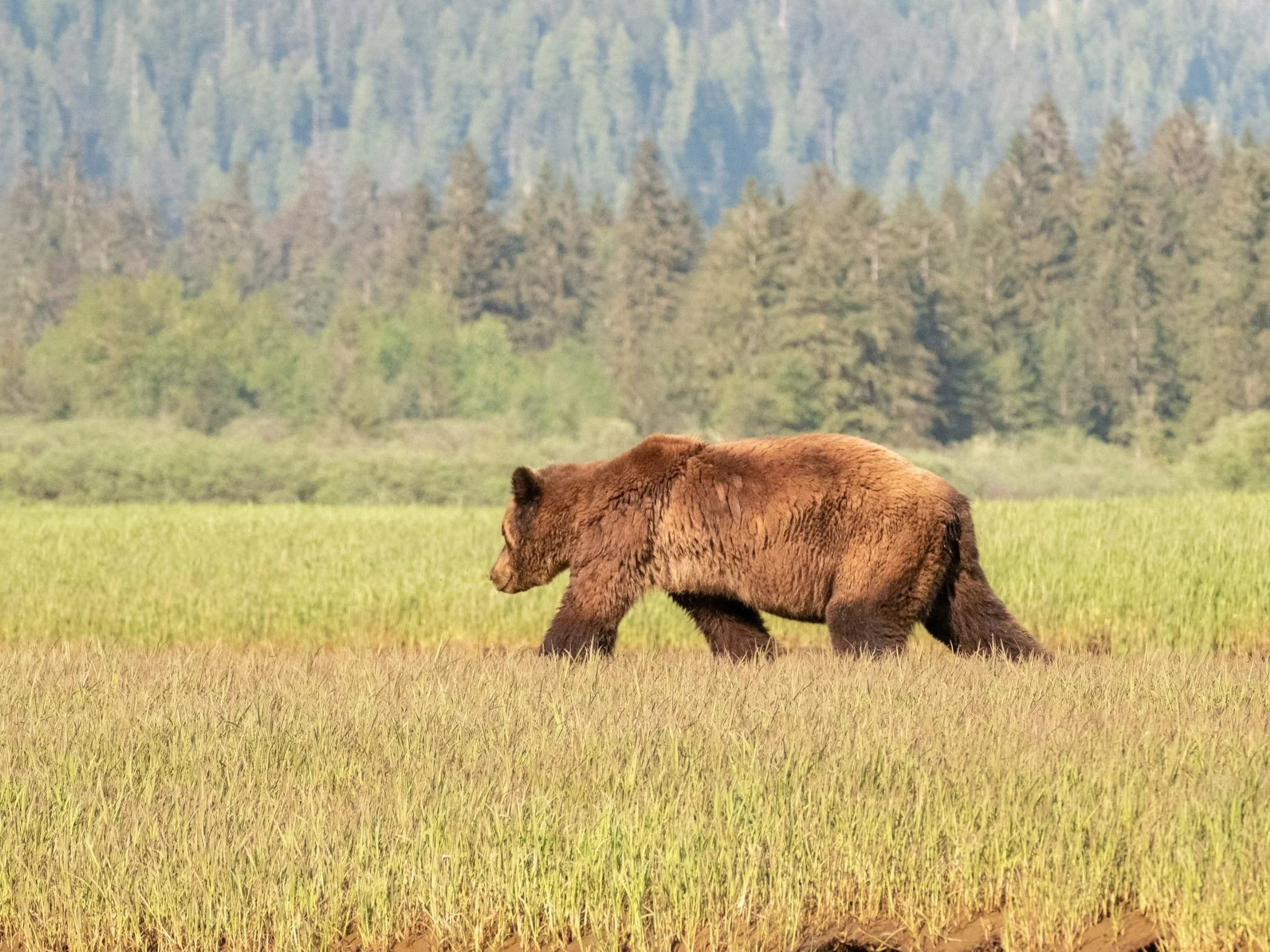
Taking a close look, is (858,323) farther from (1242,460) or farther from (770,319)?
(1242,460)

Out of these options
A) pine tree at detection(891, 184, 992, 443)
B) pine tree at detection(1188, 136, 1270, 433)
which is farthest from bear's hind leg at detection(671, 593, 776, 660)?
pine tree at detection(891, 184, 992, 443)

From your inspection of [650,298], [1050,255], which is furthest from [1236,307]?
[650,298]

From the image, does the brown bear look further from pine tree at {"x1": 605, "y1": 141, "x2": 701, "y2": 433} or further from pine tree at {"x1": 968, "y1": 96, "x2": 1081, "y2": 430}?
pine tree at {"x1": 968, "y1": 96, "x2": 1081, "y2": 430}

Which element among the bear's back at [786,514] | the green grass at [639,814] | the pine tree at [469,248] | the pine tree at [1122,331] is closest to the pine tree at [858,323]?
the pine tree at [1122,331]

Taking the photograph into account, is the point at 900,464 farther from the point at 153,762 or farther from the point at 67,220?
the point at 67,220

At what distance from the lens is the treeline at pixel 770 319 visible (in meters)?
62.3

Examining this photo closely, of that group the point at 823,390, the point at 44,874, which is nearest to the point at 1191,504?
the point at 44,874

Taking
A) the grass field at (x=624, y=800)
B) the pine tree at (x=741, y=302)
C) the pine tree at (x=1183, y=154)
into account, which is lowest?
the grass field at (x=624, y=800)

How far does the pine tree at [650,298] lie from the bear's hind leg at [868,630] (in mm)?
57792

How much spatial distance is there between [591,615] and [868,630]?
142cm

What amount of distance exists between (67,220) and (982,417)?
191ft

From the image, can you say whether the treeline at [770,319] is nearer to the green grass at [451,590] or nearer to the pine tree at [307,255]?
the pine tree at [307,255]

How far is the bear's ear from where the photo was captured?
9219 millimetres

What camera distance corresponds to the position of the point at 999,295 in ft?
243
